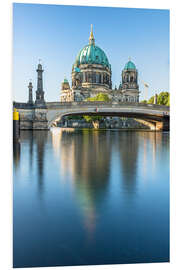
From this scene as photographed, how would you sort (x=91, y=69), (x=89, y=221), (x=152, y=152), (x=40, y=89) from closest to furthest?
(x=89, y=221) → (x=152, y=152) → (x=40, y=89) → (x=91, y=69)

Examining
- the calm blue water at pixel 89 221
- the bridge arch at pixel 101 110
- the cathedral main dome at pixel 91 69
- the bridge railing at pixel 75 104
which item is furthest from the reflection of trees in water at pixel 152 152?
the cathedral main dome at pixel 91 69

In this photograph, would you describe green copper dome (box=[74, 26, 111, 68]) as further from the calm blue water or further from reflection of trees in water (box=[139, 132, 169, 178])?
the calm blue water

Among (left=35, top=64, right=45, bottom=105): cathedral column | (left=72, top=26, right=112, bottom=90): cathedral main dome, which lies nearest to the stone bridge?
(left=35, top=64, right=45, bottom=105): cathedral column

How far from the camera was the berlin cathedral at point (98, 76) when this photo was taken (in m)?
47.2

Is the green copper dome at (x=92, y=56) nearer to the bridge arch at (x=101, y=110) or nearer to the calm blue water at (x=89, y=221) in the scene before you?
the bridge arch at (x=101, y=110)

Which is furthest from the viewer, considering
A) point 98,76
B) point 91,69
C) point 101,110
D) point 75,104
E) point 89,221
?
point 98,76

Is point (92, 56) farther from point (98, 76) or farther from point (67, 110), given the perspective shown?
point (67, 110)

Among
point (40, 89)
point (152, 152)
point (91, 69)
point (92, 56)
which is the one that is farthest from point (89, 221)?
point (92, 56)

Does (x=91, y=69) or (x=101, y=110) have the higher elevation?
(x=91, y=69)

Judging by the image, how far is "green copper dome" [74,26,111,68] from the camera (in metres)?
48.0

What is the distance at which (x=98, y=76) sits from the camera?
4819cm

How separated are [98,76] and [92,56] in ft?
15.1
